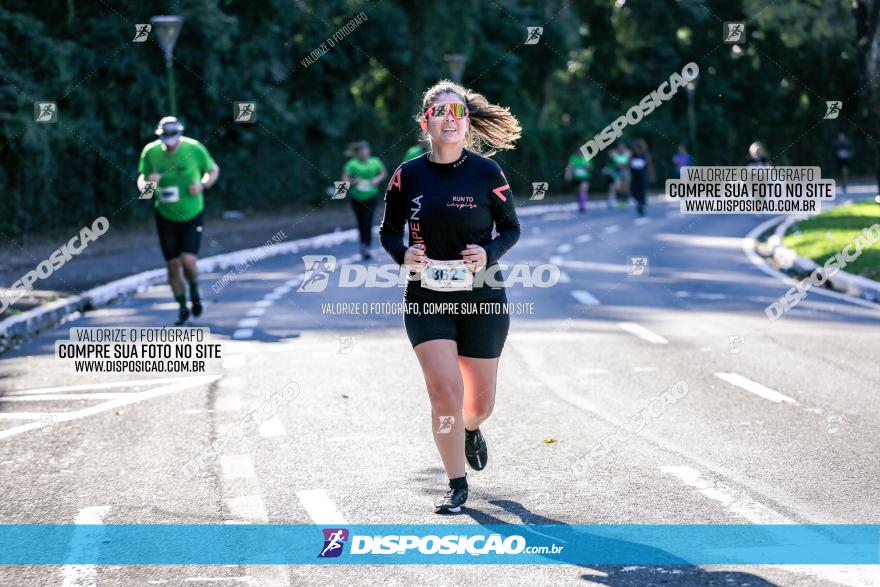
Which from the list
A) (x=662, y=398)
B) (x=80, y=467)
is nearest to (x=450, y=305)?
(x=80, y=467)

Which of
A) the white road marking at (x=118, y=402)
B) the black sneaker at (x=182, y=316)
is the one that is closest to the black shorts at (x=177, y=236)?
the black sneaker at (x=182, y=316)

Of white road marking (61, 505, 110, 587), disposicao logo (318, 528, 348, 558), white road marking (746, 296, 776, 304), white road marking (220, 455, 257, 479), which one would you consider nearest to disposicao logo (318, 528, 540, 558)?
disposicao logo (318, 528, 348, 558)

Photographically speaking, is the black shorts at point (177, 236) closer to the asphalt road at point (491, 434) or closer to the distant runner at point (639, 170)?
the asphalt road at point (491, 434)

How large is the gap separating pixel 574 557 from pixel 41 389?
6407 mm

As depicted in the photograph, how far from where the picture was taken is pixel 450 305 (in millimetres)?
6762

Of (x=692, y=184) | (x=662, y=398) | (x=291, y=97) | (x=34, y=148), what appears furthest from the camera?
(x=692, y=184)

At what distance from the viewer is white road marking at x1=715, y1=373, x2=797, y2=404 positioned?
391 inches

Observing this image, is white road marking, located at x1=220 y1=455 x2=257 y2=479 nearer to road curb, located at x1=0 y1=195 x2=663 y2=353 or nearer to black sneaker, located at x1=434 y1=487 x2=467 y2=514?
black sneaker, located at x1=434 y1=487 x2=467 y2=514

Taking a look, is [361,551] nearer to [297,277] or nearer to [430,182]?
[430,182]

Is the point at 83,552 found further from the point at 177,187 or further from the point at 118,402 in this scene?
the point at 177,187

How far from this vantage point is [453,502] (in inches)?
264

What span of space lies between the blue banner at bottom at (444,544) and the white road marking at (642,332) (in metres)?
7.01

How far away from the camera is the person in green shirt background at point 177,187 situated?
14.3 meters

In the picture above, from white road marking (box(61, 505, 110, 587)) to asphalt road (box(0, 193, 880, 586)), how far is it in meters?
0.03
